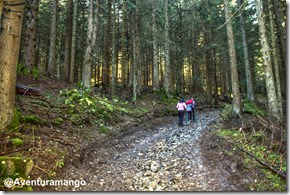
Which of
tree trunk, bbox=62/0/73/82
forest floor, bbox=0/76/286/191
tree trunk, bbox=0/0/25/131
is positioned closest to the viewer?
forest floor, bbox=0/76/286/191

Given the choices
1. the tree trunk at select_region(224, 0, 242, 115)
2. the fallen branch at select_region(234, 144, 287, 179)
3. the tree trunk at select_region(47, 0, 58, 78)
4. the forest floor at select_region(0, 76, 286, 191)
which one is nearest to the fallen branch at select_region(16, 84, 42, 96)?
the forest floor at select_region(0, 76, 286, 191)

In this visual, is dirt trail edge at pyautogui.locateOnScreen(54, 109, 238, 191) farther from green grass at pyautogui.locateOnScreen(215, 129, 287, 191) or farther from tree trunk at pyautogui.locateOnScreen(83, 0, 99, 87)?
tree trunk at pyautogui.locateOnScreen(83, 0, 99, 87)

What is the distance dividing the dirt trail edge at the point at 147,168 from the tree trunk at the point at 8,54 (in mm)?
2343

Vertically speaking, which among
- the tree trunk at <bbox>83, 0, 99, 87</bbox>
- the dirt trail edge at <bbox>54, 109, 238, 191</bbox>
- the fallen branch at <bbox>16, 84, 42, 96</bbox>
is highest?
the tree trunk at <bbox>83, 0, 99, 87</bbox>

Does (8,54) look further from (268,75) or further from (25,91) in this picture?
(268,75)

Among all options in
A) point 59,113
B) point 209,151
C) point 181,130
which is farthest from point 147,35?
point 209,151

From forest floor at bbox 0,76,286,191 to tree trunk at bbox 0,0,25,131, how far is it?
2.35 ft

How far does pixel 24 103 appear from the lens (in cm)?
Answer: 927

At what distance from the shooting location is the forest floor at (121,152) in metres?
6.10

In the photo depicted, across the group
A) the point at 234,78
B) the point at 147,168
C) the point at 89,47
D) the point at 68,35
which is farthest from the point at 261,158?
the point at 68,35

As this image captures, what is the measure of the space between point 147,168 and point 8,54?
17.5 feet

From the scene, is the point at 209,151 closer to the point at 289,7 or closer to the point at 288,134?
the point at 288,134

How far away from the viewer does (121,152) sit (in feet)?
30.1

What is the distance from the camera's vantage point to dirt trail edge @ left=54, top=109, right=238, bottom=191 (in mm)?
6195
